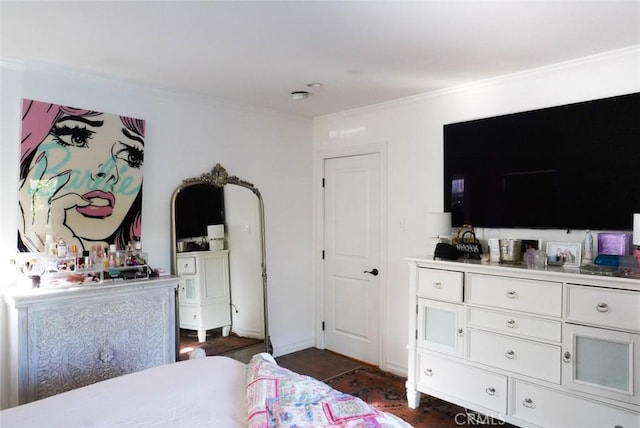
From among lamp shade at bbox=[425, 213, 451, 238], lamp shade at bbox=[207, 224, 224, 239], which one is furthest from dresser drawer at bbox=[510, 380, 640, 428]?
lamp shade at bbox=[207, 224, 224, 239]

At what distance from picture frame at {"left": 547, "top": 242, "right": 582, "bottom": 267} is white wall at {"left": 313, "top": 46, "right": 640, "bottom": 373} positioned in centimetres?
14

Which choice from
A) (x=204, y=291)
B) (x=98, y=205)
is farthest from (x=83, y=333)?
(x=204, y=291)

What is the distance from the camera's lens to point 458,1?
1894mm

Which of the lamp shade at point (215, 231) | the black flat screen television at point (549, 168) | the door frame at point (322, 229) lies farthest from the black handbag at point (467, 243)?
the lamp shade at point (215, 231)

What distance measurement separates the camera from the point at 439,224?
3.18 meters

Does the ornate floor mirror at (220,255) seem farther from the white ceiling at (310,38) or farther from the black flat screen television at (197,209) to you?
the white ceiling at (310,38)

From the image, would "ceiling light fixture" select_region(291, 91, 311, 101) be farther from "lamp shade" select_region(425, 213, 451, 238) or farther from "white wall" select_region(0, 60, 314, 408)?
"lamp shade" select_region(425, 213, 451, 238)

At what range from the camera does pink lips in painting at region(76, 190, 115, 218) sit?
3008 mm

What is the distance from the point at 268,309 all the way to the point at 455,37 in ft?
9.68

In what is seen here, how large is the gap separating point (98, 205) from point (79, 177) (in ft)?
0.77

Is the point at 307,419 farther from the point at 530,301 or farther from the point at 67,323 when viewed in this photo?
the point at 67,323

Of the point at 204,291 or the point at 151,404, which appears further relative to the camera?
the point at 204,291

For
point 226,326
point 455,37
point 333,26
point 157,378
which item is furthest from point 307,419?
point 226,326

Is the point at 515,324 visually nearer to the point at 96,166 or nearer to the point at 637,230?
the point at 637,230
